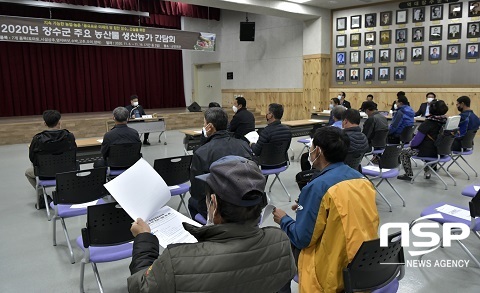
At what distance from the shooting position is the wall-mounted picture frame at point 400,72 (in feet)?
35.7

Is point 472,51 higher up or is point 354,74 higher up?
point 472,51

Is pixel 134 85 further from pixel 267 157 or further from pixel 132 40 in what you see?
pixel 267 157

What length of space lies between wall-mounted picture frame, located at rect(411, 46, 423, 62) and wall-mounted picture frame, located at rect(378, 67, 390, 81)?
76cm

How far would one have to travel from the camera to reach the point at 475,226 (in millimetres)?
2816

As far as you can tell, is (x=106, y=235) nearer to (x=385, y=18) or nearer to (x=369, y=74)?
(x=369, y=74)

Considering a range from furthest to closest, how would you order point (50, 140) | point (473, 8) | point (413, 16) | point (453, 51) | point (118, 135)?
point (413, 16) < point (453, 51) < point (473, 8) < point (118, 135) < point (50, 140)

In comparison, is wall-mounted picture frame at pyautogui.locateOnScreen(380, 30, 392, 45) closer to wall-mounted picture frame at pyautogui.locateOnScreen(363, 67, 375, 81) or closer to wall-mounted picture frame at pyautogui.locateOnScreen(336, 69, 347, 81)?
wall-mounted picture frame at pyautogui.locateOnScreen(363, 67, 375, 81)

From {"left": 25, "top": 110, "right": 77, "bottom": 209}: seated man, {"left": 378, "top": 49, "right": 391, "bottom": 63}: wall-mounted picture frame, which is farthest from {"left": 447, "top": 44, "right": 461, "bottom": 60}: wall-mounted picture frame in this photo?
{"left": 25, "top": 110, "right": 77, "bottom": 209}: seated man

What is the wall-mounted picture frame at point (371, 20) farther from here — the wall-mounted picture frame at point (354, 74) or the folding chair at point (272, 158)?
the folding chair at point (272, 158)

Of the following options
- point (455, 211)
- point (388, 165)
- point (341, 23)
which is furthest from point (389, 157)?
point (341, 23)

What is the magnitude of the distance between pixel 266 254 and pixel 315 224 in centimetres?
65

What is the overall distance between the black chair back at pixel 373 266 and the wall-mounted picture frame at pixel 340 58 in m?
10.8

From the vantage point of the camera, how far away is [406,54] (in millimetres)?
10797

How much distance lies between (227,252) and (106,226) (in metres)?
1.63
